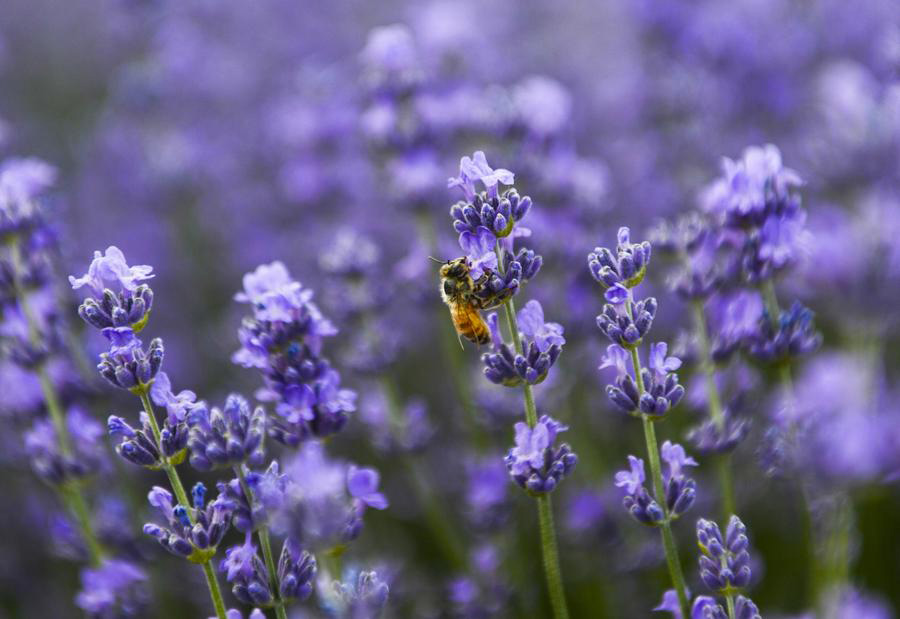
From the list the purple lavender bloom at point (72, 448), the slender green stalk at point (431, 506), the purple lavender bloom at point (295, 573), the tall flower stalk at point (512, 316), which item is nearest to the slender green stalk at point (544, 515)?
the tall flower stalk at point (512, 316)

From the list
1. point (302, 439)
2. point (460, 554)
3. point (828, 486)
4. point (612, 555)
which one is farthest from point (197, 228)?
point (828, 486)

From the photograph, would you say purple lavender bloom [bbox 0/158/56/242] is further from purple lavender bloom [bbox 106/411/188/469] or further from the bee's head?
the bee's head

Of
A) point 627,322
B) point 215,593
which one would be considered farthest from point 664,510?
point 215,593

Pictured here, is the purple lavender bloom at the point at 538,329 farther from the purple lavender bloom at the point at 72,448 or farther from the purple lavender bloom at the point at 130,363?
the purple lavender bloom at the point at 72,448

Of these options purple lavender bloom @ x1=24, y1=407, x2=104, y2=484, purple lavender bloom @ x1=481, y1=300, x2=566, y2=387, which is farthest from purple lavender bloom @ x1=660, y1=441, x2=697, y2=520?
purple lavender bloom @ x1=24, y1=407, x2=104, y2=484

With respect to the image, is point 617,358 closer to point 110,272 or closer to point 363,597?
point 363,597

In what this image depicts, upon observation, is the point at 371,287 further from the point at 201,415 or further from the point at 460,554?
the point at 201,415
